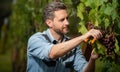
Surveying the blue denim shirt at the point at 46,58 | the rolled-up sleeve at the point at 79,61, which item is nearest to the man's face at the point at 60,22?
the blue denim shirt at the point at 46,58

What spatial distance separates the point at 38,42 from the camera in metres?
4.56

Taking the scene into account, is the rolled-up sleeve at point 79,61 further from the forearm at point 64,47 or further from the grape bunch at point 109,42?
the forearm at point 64,47

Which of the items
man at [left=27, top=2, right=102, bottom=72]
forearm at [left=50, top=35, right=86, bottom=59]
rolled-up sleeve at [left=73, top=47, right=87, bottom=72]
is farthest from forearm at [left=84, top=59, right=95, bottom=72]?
forearm at [left=50, top=35, right=86, bottom=59]

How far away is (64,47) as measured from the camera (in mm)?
4188

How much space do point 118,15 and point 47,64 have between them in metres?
0.81

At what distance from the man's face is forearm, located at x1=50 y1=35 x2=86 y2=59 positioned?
36 centimetres

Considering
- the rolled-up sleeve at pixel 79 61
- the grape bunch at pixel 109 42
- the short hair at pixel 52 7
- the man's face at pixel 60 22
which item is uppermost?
the short hair at pixel 52 7

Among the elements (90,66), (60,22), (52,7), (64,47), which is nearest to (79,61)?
(90,66)

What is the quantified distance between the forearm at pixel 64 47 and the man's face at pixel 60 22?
0.36m

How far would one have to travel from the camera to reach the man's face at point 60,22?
4621 mm

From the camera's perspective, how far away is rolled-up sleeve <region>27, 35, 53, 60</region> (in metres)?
4.42

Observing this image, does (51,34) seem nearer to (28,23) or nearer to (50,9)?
(50,9)

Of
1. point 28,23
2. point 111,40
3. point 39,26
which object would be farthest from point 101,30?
point 28,23

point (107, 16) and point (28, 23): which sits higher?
point (107, 16)
